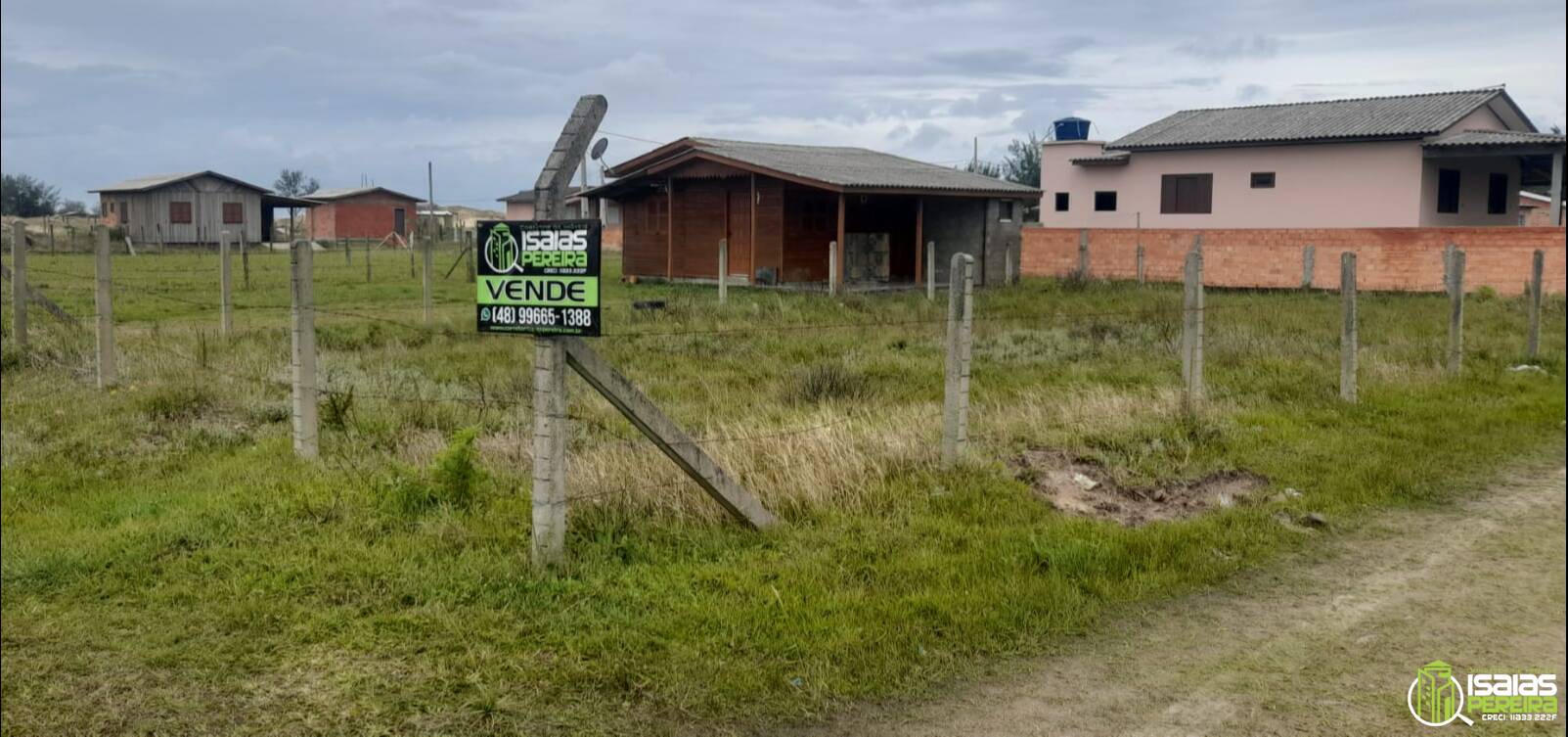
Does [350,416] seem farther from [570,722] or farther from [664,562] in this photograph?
[570,722]

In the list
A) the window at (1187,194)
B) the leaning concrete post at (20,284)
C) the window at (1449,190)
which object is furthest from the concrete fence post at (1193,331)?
the window at (1187,194)

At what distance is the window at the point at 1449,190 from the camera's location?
109 feet

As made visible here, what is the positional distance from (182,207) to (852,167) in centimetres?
3387

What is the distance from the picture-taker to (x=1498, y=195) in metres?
34.7

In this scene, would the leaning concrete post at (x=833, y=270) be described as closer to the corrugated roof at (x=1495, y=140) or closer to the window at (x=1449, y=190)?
the corrugated roof at (x=1495, y=140)

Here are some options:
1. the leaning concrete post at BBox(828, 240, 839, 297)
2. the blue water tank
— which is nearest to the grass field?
the leaning concrete post at BBox(828, 240, 839, 297)

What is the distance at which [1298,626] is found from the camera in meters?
5.54

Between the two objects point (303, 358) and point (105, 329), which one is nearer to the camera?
point (303, 358)

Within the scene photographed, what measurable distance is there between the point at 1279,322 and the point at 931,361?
291 inches

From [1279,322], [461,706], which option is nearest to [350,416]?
[461,706]

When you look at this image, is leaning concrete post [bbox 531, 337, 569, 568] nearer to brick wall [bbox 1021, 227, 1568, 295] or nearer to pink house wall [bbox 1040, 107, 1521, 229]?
brick wall [bbox 1021, 227, 1568, 295]

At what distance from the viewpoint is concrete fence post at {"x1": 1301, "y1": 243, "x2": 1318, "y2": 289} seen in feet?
95.5
